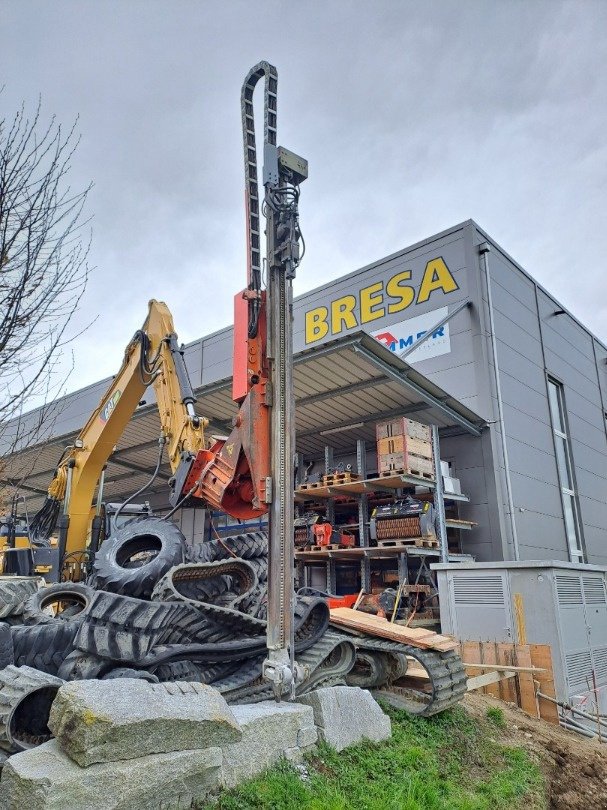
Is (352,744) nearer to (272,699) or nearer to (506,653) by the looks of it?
(272,699)

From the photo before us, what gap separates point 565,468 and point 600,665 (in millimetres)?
10067

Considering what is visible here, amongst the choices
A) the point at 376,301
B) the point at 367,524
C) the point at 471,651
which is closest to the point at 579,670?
the point at 471,651

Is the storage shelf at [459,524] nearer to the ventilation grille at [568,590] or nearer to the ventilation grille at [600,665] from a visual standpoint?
the ventilation grille at [568,590]

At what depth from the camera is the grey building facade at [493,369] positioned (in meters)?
14.9

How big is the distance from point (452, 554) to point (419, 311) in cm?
697

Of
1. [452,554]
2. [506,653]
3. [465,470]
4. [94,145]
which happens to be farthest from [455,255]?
[94,145]

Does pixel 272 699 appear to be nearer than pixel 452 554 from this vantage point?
Yes

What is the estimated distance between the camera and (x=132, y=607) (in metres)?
4.81

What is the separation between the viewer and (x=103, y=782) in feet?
9.97

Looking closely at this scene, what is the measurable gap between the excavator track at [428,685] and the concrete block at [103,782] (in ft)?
9.42

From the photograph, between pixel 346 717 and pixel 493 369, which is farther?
pixel 493 369

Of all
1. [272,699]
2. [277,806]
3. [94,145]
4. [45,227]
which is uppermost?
[94,145]

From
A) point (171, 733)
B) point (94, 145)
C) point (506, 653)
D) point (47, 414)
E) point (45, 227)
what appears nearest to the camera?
→ point (171, 733)

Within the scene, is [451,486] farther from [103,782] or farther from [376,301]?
[103,782]
